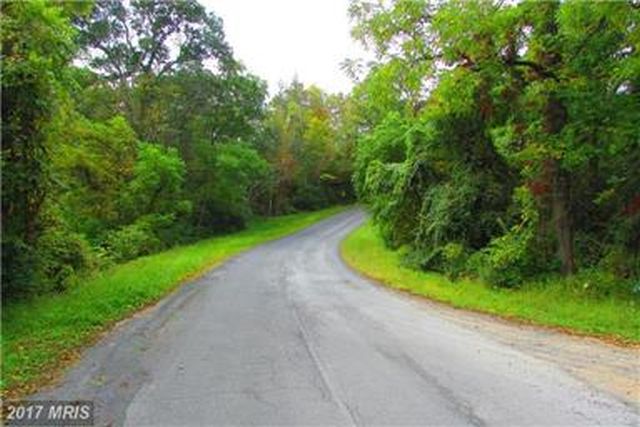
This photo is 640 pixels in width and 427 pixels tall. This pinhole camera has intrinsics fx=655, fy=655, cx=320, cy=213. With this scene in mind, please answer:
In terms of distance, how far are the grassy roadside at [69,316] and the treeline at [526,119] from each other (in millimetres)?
7593

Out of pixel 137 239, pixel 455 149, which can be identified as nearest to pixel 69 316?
pixel 455 149

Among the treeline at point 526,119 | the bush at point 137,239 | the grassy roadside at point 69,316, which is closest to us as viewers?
the grassy roadside at point 69,316

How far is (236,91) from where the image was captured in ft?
149

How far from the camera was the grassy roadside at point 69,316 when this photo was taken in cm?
856

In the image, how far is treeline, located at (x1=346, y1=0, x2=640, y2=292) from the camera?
13.9 m

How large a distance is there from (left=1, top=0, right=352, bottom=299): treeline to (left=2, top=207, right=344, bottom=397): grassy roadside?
74 centimetres

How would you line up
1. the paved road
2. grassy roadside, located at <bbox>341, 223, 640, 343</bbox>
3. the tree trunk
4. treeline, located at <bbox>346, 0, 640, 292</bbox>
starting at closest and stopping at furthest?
the paved road, grassy roadside, located at <bbox>341, 223, 640, 343</bbox>, treeline, located at <bbox>346, 0, 640, 292</bbox>, the tree trunk

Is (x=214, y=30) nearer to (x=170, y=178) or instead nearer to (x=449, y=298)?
(x=170, y=178)

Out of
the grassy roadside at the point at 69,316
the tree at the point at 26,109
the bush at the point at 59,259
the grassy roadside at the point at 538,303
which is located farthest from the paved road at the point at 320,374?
the tree at the point at 26,109

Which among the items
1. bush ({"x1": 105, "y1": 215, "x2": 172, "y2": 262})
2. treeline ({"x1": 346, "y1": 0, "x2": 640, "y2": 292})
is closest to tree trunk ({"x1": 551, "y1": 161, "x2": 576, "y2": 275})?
treeline ({"x1": 346, "y1": 0, "x2": 640, "y2": 292})

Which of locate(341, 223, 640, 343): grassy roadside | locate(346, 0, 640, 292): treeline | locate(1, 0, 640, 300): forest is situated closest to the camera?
locate(341, 223, 640, 343): grassy roadside

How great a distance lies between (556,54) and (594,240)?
490 cm

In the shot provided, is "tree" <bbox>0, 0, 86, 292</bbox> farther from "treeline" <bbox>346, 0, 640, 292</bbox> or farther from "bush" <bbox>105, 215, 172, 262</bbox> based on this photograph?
"bush" <bbox>105, 215, 172, 262</bbox>

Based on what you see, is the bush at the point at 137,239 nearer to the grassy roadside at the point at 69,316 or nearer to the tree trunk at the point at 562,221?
the grassy roadside at the point at 69,316
